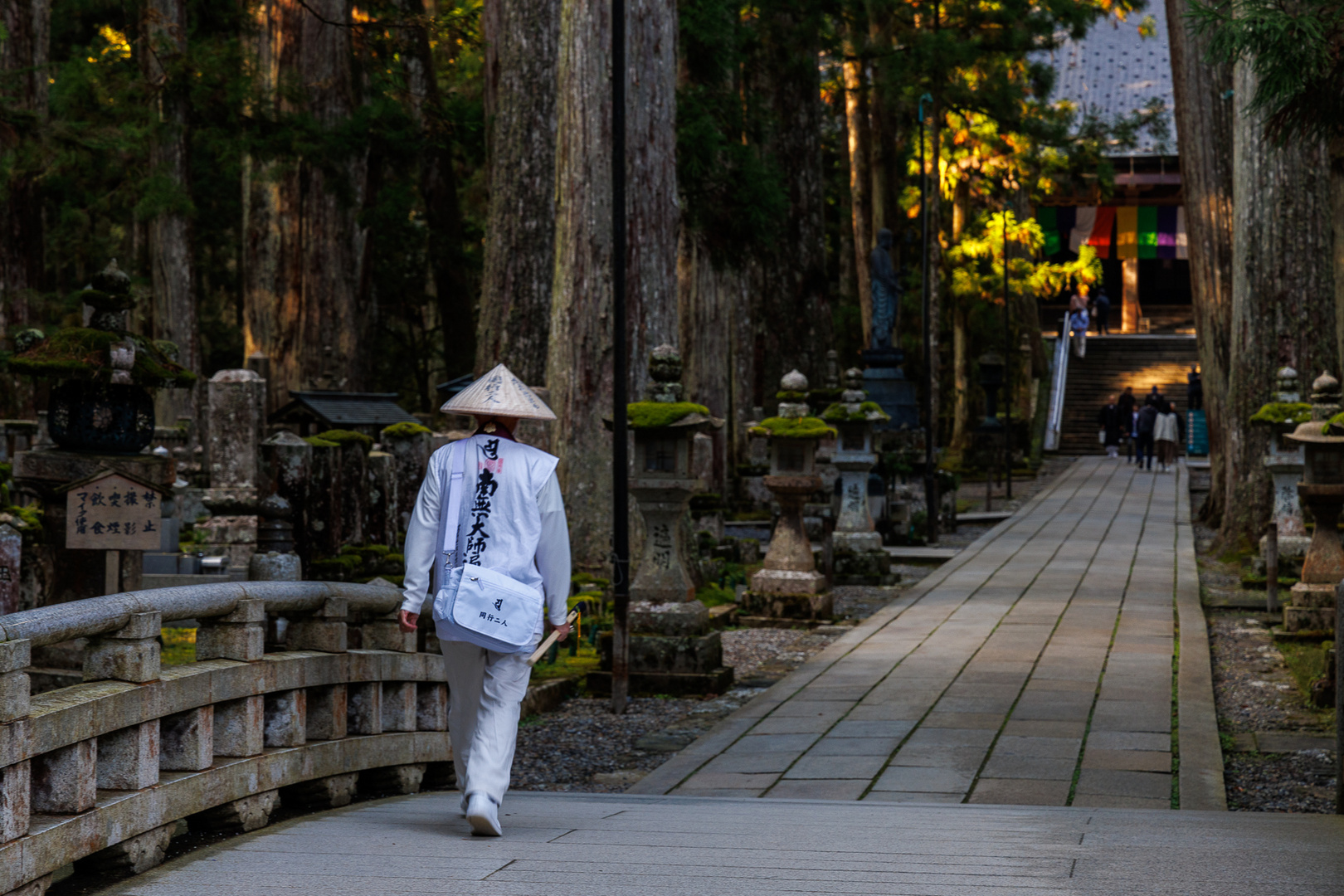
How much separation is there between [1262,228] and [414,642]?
42.1 ft

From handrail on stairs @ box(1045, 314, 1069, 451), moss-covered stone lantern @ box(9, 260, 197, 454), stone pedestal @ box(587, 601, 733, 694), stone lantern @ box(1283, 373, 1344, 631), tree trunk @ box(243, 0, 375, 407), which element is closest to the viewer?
moss-covered stone lantern @ box(9, 260, 197, 454)

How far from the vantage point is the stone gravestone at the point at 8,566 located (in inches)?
346

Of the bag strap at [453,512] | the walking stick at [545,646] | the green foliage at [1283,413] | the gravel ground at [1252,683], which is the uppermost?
the green foliage at [1283,413]

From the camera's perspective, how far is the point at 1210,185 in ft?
62.2

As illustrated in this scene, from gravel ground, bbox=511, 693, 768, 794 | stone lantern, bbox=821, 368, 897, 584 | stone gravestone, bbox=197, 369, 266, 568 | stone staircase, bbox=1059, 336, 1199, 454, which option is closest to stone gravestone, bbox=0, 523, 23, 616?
gravel ground, bbox=511, 693, 768, 794

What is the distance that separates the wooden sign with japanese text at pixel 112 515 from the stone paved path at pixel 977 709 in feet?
11.9

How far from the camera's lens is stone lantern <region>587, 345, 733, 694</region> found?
9.41 metres

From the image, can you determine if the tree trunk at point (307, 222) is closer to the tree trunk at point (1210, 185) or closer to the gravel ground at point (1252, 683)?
the tree trunk at point (1210, 185)

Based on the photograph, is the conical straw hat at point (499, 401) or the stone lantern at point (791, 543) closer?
the conical straw hat at point (499, 401)

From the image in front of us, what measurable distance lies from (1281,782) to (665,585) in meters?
3.94

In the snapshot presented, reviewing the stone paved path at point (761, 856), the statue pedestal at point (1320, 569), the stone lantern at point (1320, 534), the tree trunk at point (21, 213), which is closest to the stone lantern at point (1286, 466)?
the stone lantern at point (1320, 534)

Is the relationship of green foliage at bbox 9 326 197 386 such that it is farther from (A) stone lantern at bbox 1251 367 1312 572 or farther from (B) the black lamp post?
(A) stone lantern at bbox 1251 367 1312 572

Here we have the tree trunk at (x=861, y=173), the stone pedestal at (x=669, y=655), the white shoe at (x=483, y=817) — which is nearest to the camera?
the white shoe at (x=483, y=817)

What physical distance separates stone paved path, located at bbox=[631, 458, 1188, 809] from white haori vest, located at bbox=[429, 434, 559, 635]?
7.31ft
